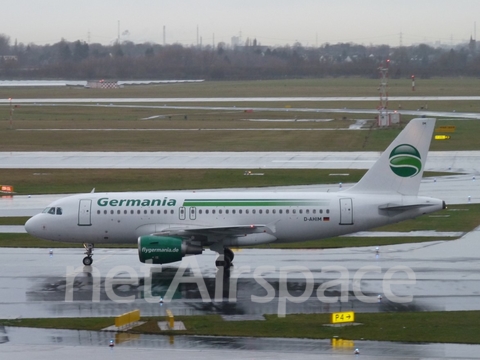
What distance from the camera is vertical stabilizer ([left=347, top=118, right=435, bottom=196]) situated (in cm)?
3528

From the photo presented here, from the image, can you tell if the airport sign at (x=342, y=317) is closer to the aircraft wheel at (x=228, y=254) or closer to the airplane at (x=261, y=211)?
the airplane at (x=261, y=211)

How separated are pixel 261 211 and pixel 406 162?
6596mm

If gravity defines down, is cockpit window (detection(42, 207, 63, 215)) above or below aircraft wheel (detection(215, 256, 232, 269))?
above

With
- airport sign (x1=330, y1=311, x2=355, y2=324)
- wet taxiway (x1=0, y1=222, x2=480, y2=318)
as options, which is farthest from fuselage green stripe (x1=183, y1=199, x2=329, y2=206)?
airport sign (x1=330, y1=311, x2=355, y2=324)

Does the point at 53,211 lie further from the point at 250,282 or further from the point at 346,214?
the point at 346,214

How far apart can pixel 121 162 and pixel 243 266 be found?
36.3 m

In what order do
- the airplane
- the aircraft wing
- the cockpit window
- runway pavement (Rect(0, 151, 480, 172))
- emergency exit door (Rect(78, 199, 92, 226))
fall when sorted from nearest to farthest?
the aircraft wing < the airplane < emergency exit door (Rect(78, 199, 92, 226)) < the cockpit window < runway pavement (Rect(0, 151, 480, 172))

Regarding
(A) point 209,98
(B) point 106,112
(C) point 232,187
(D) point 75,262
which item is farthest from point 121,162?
(A) point 209,98

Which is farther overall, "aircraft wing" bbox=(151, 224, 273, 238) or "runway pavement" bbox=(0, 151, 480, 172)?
"runway pavement" bbox=(0, 151, 480, 172)

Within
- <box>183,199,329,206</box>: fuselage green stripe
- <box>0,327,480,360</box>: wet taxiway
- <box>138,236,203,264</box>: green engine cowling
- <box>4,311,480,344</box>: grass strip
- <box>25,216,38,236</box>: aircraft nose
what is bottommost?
<box>4,311,480,344</box>: grass strip

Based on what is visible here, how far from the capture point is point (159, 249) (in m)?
33.3

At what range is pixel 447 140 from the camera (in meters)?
83.9

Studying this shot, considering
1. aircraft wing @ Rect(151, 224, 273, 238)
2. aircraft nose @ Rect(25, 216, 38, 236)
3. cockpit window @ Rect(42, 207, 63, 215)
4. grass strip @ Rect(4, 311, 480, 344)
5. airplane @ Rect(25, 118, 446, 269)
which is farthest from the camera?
aircraft nose @ Rect(25, 216, 38, 236)

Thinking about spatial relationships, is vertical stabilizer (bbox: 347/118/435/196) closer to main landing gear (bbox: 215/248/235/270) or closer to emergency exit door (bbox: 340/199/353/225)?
emergency exit door (bbox: 340/199/353/225)
